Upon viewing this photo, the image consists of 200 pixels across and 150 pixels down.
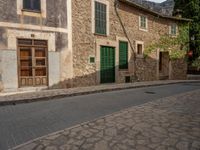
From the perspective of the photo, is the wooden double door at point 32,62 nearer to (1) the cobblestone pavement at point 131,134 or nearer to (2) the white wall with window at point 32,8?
(2) the white wall with window at point 32,8

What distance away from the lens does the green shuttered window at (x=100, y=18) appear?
1488cm

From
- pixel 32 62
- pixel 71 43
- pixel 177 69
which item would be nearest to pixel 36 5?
pixel 71 43

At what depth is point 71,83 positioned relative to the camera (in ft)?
43.6

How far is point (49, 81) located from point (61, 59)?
4.80 ft

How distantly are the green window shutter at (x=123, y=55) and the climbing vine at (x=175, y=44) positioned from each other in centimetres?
355

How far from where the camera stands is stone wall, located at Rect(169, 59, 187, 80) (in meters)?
22.5

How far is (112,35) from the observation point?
16203 mm

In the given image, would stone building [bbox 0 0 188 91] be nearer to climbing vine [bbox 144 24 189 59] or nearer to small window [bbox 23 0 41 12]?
small window [bbox 23 0 41 12]

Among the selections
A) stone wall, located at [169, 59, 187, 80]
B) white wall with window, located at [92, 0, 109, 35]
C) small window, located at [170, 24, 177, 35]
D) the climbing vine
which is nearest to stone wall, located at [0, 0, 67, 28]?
white wall with window, located at [92, 0, 109, 35]

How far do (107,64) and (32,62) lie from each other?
5764mm

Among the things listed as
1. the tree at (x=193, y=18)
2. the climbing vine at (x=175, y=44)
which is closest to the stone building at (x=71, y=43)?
the climbing vine at (x=175, y=44)

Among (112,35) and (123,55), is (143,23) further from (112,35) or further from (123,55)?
(112,35)

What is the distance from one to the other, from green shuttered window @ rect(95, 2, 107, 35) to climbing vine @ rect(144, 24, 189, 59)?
6.28 meters

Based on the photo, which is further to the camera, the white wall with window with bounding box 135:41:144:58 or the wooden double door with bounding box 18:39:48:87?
the white wall with window with bounding box 135:41:144:58
